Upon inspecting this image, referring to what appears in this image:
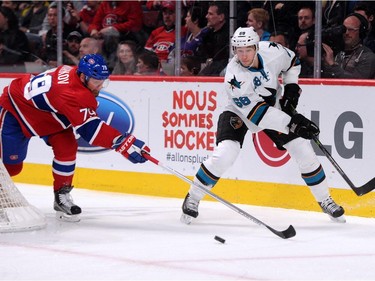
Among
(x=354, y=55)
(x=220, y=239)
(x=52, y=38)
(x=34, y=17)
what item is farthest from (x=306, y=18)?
(x=34, y=17)

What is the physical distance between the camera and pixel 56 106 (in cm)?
513

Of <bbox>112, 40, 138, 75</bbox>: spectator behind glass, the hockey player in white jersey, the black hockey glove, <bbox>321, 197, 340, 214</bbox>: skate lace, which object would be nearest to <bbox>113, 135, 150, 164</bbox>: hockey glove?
the hockey player in white jersey

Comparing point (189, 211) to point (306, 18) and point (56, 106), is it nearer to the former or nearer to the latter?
point (56, 106)

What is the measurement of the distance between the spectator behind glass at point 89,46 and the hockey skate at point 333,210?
2.49 metres

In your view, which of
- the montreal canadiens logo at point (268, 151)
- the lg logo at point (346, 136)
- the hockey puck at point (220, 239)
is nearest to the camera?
the hockey puck at point (220, 239)

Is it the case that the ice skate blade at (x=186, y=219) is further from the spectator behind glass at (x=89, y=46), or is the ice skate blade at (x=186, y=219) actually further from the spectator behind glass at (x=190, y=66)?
the spectator behind glass at (x=89, y=46)

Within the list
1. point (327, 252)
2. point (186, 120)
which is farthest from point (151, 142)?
point (327, 252)

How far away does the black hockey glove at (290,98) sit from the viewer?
5371 millimetres

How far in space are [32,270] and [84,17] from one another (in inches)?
139

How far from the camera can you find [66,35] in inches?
287

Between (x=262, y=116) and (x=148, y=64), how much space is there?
1765 millimetres

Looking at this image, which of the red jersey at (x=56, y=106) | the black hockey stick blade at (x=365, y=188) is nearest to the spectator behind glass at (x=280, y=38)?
the black hockey stick blade at (x=365, y=188)

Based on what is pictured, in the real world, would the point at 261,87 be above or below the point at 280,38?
below

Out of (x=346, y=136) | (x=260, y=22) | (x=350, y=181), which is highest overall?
(x=260, y=22)
